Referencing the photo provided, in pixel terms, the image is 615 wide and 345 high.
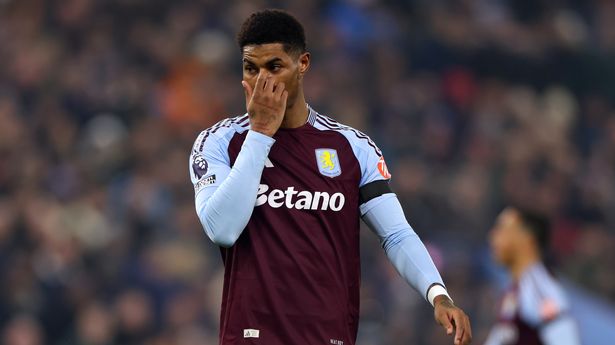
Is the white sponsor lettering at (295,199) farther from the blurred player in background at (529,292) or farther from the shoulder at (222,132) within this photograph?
the blurred player in background at (529,292)

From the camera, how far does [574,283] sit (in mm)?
11695

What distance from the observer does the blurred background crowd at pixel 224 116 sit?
34.1 ft

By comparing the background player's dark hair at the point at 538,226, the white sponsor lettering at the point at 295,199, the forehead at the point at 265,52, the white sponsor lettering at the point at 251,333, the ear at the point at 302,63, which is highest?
the forehead at the point at 265,52

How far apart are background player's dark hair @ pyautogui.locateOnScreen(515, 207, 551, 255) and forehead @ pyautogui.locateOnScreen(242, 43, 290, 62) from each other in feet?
12.4

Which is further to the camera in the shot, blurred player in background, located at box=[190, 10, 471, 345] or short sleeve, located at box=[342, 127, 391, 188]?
Result: short sleeve, located at box=[342, 127, 391, 188]

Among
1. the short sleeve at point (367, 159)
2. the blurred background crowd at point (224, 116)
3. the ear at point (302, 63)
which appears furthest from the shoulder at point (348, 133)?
the blurred background crowd at point (224, 116)

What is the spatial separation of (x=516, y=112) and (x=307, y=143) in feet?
29.3

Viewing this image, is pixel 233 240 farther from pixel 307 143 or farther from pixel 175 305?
pixel 175 305

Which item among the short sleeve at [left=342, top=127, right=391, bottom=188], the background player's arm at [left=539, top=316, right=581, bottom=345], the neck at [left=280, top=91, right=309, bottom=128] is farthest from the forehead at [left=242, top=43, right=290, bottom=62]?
the background player's arm at [left=539, top=316, right=581, bottom=345]

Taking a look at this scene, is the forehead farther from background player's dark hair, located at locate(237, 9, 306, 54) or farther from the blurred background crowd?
the blurred background crowd

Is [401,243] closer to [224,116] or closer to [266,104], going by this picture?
[266,104]

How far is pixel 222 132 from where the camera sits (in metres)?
4.63

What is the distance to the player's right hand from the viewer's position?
171 inches

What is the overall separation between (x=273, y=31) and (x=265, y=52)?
9 centimetres
